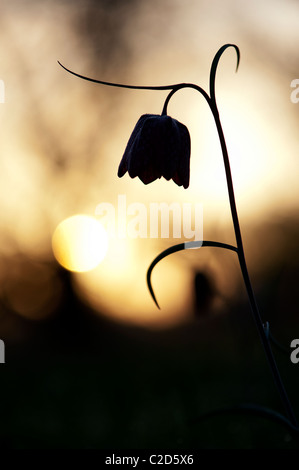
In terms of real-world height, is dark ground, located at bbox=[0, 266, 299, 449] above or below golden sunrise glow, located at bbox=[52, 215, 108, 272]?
below

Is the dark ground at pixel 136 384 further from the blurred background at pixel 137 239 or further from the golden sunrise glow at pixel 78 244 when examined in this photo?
the golden sunrise glow at pixel 78 244

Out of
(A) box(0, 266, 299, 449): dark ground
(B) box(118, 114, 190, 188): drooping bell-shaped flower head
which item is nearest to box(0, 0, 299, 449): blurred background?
(A) box(0, 266, 299, 449): dark ground

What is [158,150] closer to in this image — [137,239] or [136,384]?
[137,239]

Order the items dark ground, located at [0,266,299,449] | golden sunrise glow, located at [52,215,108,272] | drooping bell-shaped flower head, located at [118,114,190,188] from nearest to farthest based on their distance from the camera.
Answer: drooping bell-shaped flower head, located at [118,114,190,188]
dark ground, located at [0,266,299,449]
golden sunrise glow, located at [52,215,108,272]

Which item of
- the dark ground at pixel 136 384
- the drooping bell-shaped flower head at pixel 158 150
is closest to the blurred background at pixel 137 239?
the dark ground at pixel 136 384

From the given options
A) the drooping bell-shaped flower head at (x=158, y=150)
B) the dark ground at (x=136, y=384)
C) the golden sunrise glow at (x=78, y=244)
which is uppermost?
the golden sunrise glow at (x=78, y=244)

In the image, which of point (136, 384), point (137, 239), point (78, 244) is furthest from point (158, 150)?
point (78, 244)

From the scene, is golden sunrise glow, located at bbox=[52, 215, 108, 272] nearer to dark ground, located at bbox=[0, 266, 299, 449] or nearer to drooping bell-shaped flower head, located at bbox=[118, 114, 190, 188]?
dark ground, located at bbox=[0, 266, 299, 449]
